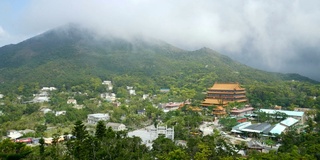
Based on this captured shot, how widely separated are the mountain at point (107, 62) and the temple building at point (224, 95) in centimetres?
1425

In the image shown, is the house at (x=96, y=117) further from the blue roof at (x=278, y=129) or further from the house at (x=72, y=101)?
the blue roof at (x=278, y=129)

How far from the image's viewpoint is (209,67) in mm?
79875

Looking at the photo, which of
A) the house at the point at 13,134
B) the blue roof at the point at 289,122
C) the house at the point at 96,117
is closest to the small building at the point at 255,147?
the blue roof at the point at 289,122

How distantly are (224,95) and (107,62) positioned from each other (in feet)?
149

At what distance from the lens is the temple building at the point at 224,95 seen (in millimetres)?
46369

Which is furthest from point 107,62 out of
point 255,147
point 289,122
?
point 255,147

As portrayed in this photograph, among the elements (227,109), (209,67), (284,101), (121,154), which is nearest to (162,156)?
(121,154)

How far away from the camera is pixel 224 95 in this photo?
158 ft

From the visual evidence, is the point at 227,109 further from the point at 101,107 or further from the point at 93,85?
the point at 93,85

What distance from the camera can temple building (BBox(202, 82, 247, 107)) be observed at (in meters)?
46.4

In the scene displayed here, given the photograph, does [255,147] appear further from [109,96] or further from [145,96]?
[109,96]

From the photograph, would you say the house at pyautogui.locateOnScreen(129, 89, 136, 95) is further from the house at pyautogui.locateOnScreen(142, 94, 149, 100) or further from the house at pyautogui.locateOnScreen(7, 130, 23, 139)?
the house at pyautogui.locateOnScreen(7, 130, 23, 139)

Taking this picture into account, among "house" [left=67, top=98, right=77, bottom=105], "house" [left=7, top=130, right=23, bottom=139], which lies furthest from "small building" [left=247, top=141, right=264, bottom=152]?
"house" [left=67, top=98, right=77, bottom=105]

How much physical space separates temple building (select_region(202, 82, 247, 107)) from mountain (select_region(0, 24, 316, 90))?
14.3 m
